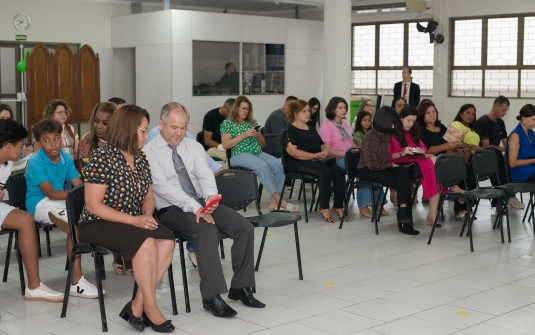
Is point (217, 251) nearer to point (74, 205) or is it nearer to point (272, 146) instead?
point (74, 205)

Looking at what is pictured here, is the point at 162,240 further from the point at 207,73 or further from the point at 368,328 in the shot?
the point at 207,73

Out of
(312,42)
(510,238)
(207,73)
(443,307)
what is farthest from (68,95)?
(443,307)

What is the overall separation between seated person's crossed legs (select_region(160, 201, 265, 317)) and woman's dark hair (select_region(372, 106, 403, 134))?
8.31ft

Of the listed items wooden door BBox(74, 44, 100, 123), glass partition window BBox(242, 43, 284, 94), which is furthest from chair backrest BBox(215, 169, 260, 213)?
glass partition window BBox(242, 43, 284, 94)

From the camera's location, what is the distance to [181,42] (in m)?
12.1

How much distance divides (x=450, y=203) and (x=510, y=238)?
73.7 inches

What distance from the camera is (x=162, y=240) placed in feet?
13.2

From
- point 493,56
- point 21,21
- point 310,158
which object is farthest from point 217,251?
point 493,56

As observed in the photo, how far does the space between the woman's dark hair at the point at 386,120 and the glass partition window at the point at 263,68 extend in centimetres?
671

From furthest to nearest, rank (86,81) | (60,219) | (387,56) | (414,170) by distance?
1. (387,56)
2. (86,81)
3. (414,170)
4. (60,219)

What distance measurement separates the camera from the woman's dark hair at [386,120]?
21.8 feet

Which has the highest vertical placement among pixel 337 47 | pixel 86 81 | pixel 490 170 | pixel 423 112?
pixel 337 47

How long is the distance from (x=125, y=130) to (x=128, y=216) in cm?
49

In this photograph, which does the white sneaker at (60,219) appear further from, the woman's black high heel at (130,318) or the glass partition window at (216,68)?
the glass partition window at (216,68)
